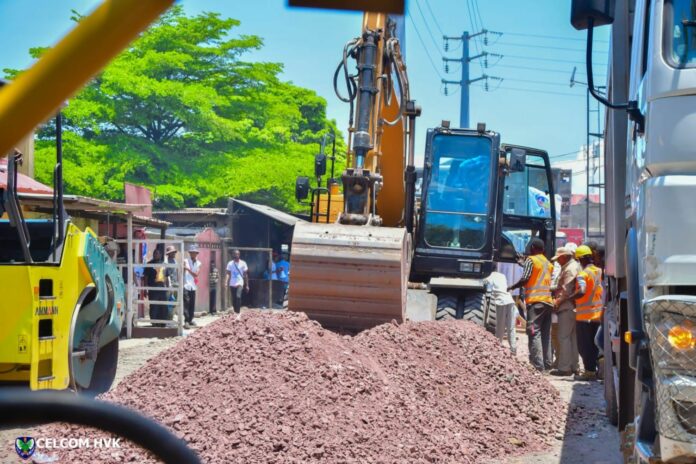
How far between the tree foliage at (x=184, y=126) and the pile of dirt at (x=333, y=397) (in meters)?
19.4

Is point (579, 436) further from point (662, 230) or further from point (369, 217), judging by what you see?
point (662, 230)

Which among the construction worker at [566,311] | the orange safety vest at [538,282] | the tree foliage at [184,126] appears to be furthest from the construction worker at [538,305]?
the tree foliage at [184,126]

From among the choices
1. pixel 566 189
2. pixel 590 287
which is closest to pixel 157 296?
pixel 590 287

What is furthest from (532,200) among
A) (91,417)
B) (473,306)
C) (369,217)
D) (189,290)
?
(91,417)

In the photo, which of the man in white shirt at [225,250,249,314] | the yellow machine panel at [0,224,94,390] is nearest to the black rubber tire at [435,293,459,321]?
the yellow machine panel at [0,224,94,390]

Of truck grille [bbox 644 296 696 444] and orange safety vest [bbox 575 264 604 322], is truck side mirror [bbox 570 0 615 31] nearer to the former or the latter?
truck grille [bbox 644 296 696 444]

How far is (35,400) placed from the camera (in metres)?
1.69

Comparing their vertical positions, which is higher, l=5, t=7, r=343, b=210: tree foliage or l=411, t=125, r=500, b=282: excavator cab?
l=5, t=7, r=343, b=210: tree foliage

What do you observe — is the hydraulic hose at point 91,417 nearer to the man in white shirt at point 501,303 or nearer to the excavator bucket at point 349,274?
the excavator bucket at point 349,274

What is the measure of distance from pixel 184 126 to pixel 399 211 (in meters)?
18.1

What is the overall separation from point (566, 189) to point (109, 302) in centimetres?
5289

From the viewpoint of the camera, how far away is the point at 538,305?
1244cm

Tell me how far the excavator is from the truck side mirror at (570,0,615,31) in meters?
5.25

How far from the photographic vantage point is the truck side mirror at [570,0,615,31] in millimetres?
4465
